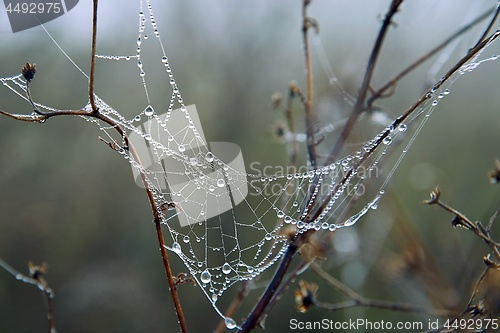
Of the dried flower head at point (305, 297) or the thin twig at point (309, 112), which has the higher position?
the thin twig at point (309, 112)

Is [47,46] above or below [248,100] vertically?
above

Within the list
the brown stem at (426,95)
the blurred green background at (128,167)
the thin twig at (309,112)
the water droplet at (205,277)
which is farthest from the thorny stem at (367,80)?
the blurred green background at (128,167)

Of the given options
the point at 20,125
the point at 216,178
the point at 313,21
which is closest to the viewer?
the point at 313,21

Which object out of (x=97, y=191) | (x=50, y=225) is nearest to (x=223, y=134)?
(x=97, y=191)

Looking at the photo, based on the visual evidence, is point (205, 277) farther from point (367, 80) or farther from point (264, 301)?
point (367, 80)

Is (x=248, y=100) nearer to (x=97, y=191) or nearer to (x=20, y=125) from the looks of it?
(x=97, y=191)

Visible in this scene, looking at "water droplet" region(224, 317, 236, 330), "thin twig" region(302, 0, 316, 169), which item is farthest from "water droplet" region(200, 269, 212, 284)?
"thin twig" region(302, 0, 316, 169)

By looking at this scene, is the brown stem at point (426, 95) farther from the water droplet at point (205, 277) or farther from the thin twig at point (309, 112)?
the water droplet at point (205, 277)

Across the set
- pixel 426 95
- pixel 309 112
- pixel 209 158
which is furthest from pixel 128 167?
pixel 426 95

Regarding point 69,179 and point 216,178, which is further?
point 69,179
